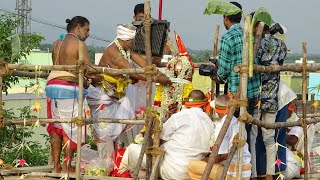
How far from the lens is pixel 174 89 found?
7.44 meters

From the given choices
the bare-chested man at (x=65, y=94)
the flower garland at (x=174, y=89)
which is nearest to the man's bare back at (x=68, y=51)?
the bare-chested man at (x=65, y=94)

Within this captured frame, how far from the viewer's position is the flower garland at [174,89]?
7.44 meters

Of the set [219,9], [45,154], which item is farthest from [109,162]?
[45,154]

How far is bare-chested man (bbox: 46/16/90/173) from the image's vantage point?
6922 mm

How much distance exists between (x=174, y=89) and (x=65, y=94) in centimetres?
125

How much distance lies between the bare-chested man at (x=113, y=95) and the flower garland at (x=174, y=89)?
0.18m

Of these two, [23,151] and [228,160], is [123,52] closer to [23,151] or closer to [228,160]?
[228,160]

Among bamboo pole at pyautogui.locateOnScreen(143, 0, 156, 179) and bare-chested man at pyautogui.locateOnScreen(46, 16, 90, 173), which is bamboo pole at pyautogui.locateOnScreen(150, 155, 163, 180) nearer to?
bamboo pole at pyautogui.locateOnScreen(143, 0, 156, 179)

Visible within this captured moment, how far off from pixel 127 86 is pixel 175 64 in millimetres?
640

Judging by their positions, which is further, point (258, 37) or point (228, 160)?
point (258, 37)

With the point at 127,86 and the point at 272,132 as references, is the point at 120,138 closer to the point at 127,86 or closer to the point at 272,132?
the point at 127,86

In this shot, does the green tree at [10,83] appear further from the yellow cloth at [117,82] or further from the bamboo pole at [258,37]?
the bamboo pole at [258,37]

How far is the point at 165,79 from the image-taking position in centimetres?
725

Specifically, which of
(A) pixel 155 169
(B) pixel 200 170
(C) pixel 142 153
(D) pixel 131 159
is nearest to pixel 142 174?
(D) pixel 131 159
